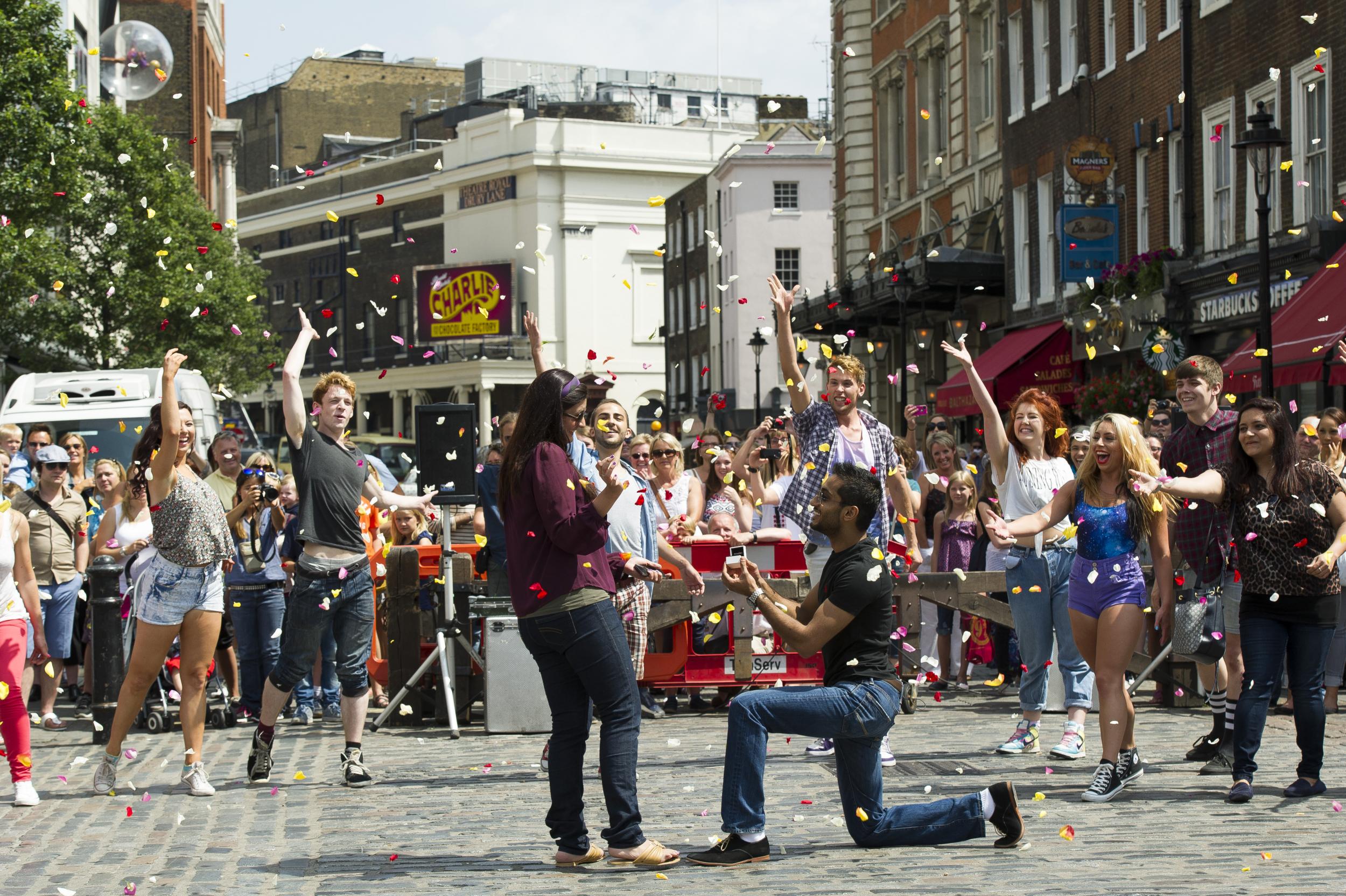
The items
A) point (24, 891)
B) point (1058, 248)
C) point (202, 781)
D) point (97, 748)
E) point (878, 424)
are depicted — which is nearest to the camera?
point (24, 891)

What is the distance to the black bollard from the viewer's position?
11031 millimetres

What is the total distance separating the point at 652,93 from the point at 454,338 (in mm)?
19038

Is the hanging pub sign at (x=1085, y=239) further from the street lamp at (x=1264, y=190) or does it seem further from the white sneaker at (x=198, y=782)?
the white sneaker at (x=198, y=782)

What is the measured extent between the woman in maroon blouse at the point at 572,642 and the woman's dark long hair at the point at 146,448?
2652 millimetres

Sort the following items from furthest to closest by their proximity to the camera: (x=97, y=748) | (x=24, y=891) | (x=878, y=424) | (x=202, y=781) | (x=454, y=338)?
(x=454, y=338)
(x=97, y=748)
(x=878, y=424)
(x=202, y=781)
(x=24, y=891)

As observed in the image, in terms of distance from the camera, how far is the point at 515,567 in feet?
22.1

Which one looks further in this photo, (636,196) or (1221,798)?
(636,196)

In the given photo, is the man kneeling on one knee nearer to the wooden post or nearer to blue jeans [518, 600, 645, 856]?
blue jeans [518, 600, 645, 856]

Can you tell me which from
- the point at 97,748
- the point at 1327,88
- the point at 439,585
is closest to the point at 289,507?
the point at 439,585

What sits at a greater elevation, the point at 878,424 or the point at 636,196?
the point at 636,196

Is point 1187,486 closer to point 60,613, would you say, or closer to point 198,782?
point 198,782

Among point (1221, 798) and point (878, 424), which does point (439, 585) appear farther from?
point (1221, 798)

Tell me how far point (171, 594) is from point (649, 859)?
3.17 meters

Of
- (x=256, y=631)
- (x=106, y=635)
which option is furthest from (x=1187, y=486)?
(x=106, y=635)
